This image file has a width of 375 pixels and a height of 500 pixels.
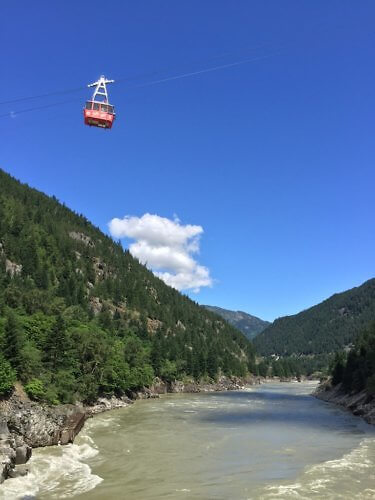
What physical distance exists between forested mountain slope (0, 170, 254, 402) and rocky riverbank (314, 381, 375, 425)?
37828 mm

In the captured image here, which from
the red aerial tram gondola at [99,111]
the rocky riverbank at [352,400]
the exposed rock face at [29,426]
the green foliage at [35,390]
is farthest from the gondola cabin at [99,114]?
the rocky riverbank at [352,400]

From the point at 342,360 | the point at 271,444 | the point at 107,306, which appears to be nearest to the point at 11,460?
the point at 271,444

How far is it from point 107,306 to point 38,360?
10045cm

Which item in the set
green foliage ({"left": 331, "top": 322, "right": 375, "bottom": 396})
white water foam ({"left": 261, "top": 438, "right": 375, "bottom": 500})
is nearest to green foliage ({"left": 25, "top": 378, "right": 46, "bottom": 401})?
white water foam ({"left": 261, "top": 438, "right": 375, "bottom": 500})

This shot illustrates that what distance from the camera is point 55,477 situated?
29.5 meters

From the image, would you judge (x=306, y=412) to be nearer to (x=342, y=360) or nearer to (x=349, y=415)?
(x=349, y=415)

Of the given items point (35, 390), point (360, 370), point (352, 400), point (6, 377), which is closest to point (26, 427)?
point (6, 377)

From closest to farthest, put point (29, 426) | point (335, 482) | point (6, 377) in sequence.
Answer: point (335, 482)
point (29, 426)
point (6, 377)

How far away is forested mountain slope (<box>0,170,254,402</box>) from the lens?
5600 centimetres

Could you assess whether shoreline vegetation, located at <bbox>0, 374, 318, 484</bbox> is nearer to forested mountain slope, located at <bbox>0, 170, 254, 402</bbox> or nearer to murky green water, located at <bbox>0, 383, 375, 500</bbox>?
murky green water, located at <bbox>0, 383, 375, 500</bbox>

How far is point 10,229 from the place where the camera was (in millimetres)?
150125

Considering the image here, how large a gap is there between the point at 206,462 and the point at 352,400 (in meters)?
53.1

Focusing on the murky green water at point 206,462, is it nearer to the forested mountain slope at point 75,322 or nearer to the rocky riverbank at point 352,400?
the rocky riverbank at point 352,400

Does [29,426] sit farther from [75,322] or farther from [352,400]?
[352,400]
